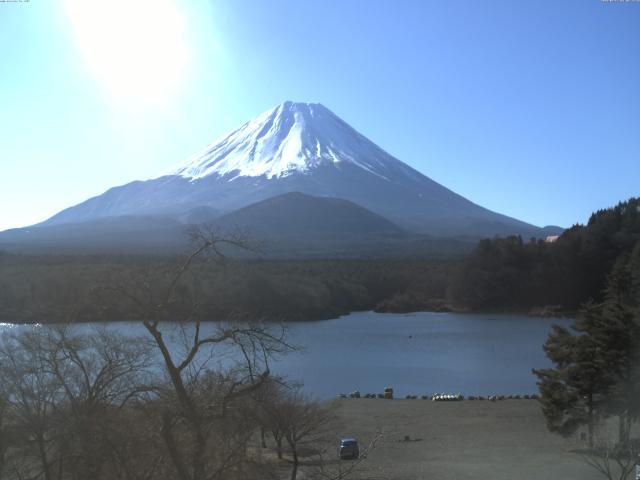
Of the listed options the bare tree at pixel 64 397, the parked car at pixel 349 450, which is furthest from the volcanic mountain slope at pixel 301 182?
the bare tree at pixel 64 397

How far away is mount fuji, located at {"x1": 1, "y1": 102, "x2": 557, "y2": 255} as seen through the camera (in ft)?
269

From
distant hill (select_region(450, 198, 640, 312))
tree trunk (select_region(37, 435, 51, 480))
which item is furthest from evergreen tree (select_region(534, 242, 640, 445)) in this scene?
distant hill (select_region(450, 198, 640, 312))

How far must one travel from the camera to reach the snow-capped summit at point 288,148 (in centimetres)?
9325

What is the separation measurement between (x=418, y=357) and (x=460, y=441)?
35.7ft

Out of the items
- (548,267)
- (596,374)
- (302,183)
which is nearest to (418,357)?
Result: (596,374)

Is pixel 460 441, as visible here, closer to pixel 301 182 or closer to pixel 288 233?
pixel 288 233

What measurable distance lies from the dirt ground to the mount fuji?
2317 inches

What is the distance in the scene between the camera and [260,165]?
306ft

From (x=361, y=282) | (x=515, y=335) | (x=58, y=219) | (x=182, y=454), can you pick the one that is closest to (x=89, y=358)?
(x=182, y=454)

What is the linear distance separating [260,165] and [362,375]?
73.6 m

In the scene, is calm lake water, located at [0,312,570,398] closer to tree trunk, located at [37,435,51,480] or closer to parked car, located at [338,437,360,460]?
parked car, located at [338,437,360,460]

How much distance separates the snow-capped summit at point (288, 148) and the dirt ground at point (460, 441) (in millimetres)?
73587

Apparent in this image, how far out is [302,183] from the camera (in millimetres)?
87812

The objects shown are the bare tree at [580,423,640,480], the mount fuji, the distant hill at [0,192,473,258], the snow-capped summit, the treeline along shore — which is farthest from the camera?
the snow-capped summit
